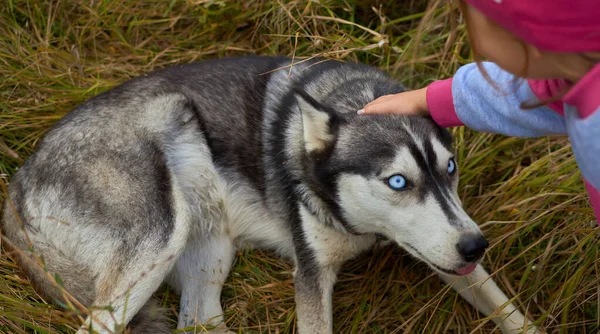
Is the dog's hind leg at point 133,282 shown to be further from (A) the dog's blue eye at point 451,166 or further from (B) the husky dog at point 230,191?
(A) the dog's blue eye at point 451,166

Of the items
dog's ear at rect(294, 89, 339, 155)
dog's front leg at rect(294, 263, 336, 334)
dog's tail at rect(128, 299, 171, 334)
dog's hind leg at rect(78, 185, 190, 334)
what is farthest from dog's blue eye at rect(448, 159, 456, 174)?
dog's tail at rect(128, 299, 171, 334)

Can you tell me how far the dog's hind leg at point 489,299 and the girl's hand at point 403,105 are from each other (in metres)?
0.94

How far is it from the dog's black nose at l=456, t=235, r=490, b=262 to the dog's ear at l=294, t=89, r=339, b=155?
82cm

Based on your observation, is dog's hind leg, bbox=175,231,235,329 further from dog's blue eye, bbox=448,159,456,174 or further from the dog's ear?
dog's blue eye, bbox=448,159,456,174

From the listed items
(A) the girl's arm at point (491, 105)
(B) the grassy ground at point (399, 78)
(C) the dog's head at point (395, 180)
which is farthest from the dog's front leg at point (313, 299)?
(A) the girl's arm at point (491, 105)

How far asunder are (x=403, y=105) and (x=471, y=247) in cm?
78

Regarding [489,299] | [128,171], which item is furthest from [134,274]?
[489,299]

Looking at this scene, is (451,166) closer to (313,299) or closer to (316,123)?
(316,123)

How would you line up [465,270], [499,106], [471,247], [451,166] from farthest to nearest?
[451,166] → [465,270] → [471,247] → [499,106]

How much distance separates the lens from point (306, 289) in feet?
11.1

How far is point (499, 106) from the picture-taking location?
2.55 m

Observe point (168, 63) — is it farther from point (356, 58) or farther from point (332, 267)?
point (332, 267)

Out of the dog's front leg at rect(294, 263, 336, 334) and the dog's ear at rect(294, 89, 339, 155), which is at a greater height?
the dog's ear at rect(294, 89, 339, 155)

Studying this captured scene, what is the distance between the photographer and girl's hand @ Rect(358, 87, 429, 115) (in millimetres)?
3100
